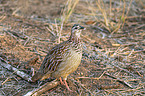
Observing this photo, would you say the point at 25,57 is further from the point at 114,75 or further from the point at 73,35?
the point at 114,75

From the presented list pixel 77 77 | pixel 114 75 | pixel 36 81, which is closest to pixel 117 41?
pixel 114 75

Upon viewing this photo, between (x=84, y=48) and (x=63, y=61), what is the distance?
2.01 meters

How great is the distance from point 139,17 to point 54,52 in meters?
5.70

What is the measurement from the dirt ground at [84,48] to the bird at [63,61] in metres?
0.33

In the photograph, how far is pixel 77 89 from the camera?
193 inches

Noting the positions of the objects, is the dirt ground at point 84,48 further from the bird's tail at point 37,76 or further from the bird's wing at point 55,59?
the bird's wing at point 55,59

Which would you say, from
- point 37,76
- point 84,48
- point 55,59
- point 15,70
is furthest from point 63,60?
point 84,48

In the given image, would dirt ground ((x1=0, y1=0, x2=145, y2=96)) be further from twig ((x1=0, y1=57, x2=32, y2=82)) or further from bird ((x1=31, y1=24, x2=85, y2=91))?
bird ((x1=31, y1=24, x2=85, y2=91))

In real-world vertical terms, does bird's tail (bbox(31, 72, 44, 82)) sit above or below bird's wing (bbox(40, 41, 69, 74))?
below

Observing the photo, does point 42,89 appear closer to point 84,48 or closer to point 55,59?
point 55,59

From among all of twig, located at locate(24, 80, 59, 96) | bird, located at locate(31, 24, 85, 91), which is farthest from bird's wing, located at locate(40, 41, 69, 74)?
twig, located at locate(24, 80, 59, 96)

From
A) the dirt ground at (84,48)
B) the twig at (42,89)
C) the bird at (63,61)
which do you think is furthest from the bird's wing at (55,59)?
the dirt ground at (84,48)

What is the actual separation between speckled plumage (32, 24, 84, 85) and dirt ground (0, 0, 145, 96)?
0.35 metres

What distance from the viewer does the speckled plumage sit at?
470 centimetres
